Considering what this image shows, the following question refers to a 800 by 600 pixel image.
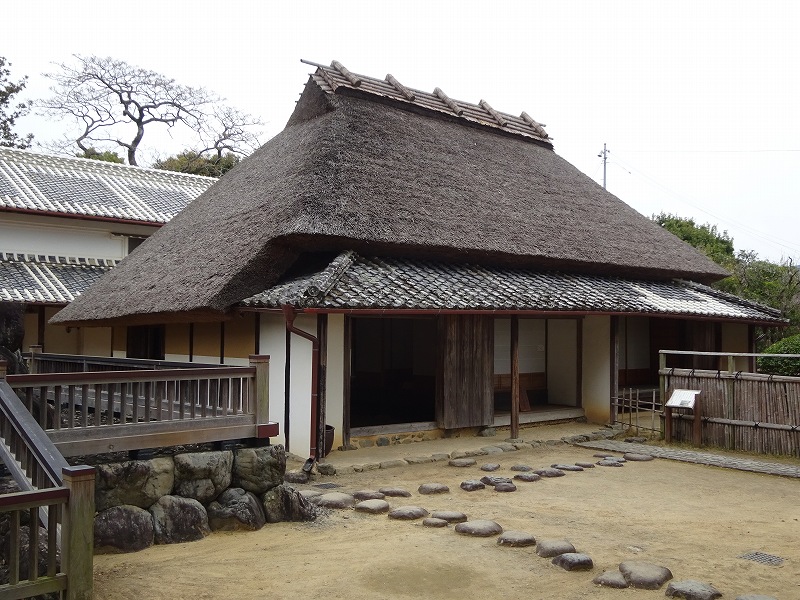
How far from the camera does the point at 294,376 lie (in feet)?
34.1

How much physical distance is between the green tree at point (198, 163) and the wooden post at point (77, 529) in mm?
29550

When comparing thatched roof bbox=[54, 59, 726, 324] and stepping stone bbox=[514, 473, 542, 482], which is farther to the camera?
thatched roof bbox=[54, 59, 726, 324]

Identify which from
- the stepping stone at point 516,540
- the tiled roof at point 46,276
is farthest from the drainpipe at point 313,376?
the tiled roof at point 46,276

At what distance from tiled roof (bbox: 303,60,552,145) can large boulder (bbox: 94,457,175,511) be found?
9.74 metres

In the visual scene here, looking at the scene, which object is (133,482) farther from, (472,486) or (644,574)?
(644,574)

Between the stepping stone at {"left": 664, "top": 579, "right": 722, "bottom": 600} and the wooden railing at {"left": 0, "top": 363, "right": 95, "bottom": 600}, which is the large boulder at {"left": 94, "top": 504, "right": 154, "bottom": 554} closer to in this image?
the wooden railing at {"left": 0, "top": 363, "right": 95, "bottom": 600}

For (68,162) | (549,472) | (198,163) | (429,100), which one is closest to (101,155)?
(198,163)

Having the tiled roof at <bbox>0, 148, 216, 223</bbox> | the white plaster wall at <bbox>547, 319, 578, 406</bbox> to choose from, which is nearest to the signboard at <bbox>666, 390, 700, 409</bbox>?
the white plaster wall at <bbox>547, 319, 578, 406</bbox>

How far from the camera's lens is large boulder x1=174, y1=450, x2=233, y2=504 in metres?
6.65

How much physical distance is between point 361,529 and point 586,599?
8.10 feet

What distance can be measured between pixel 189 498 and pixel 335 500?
5.62 ft

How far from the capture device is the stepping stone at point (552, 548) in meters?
5.97

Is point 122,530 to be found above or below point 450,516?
above

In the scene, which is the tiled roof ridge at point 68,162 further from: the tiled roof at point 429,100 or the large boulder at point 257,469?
the large boulder at point 257,469
